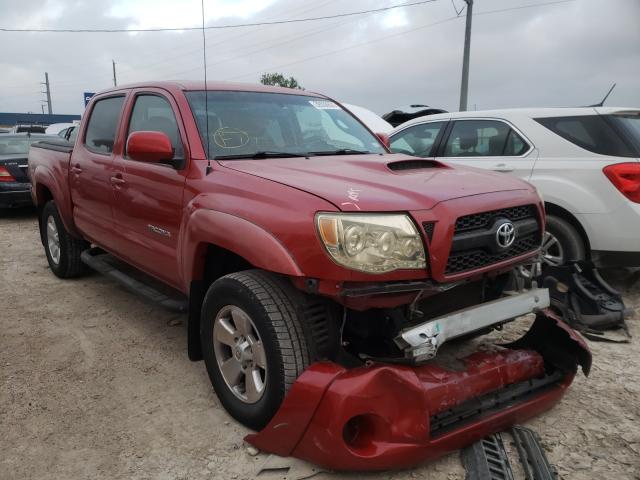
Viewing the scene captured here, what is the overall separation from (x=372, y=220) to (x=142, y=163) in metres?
1.95

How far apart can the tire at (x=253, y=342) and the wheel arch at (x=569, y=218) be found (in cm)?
314

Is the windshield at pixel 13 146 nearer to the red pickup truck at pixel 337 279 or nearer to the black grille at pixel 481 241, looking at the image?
the red pickup truck at pixel 337 279

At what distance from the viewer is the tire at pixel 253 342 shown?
7.63 ft

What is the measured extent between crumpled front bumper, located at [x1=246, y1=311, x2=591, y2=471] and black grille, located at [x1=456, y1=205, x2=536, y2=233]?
0.65 m

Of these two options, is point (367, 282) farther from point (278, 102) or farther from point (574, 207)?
point (574, 207)

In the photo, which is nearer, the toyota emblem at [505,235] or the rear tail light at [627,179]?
the toyota emblem at [505,235]

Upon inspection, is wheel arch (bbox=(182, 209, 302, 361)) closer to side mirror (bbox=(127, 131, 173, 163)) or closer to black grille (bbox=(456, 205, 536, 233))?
side mirror (bbox=(127, 131, 173, 163))

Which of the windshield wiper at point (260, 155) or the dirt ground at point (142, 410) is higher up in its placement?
the windshield wiper at point (260, 155)

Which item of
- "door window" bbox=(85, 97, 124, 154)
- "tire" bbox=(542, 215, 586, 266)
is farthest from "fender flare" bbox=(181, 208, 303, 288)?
"tire" bbox=(542, 215, 586, 266)

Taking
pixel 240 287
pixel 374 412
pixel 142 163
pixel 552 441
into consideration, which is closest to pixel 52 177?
pixel 142 163

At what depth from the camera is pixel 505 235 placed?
2459 millimetres

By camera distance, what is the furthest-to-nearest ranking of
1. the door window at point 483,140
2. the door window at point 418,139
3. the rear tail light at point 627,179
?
1. the door window at point 418,139
2. the door window at point 483,140
3. the rear tail light at point 627,179

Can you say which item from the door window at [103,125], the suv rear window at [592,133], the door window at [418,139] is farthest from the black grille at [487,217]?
the door window at [418,139]

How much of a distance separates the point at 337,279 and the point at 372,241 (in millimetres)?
212
